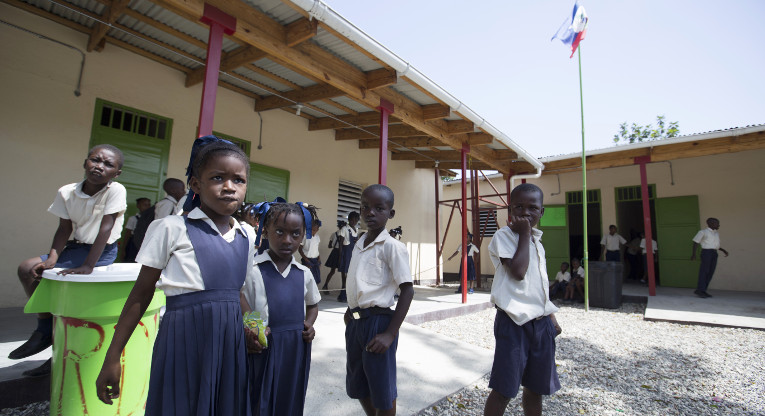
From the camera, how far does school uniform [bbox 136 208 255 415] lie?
4.21 feet

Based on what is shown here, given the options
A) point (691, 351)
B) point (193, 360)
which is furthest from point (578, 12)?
point (193, 360)

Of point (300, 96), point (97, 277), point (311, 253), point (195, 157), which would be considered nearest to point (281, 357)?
point (195, 157)

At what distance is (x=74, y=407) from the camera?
1.91 meters

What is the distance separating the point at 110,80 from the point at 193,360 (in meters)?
5.08

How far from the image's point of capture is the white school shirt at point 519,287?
6.53 ft

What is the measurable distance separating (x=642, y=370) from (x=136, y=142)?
6567 millimetres

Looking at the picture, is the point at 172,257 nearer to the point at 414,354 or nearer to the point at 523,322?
the point at 523,322

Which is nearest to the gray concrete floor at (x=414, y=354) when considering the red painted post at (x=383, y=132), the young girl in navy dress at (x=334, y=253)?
the young girl in navy dress at (x=334, y=253)

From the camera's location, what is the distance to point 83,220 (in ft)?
8.10

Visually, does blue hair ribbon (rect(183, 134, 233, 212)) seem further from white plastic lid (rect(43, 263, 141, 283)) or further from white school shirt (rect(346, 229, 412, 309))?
white school shirt (rect(346, 229, 412, 309))

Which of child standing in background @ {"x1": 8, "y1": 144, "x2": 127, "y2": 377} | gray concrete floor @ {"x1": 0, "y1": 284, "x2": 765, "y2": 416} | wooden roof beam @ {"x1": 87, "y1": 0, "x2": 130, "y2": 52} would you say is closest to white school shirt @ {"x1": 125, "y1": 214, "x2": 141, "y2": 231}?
gray concrete floor @ {"x1": 0, "y1": 284, "x2": 765, "y2": 416}

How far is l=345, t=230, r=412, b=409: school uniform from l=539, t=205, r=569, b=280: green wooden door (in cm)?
978

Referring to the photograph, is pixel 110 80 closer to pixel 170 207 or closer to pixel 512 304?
pixel 170 207

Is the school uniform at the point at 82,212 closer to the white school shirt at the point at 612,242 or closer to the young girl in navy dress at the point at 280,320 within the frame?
the young girl in navy dress at the point at 280,320
